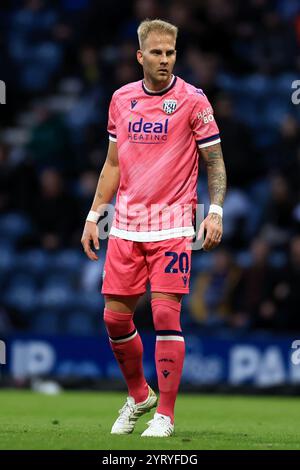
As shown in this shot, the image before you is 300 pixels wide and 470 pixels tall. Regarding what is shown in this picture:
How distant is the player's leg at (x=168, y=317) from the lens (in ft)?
24.2

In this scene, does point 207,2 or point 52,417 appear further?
point 207,2

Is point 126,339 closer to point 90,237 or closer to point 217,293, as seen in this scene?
point 90,237

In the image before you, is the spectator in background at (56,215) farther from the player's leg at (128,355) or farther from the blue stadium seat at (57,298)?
the player's leg at (128,355)

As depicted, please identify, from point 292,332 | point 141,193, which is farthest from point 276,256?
point 141,193

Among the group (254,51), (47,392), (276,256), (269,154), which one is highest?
(254,51)

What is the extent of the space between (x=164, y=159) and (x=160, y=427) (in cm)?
161

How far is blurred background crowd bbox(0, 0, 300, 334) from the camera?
14.1m

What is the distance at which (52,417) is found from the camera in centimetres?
976

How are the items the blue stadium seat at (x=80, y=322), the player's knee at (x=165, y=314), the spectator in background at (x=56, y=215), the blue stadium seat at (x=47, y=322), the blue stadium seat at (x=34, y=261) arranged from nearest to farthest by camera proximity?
the player's knee at (x=165, y=314) < the blue stadium seat at (x=80, y=322) < the blue stadium seat at (x=47, y=322) < the spectator in background at (x=56, y=215) < the blue stadium seat at (x=34, y=261)

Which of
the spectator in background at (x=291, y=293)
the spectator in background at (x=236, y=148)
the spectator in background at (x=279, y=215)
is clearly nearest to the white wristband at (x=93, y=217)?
the spectator in background at (x=291, y=293)

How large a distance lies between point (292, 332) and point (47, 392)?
2787 millimetres

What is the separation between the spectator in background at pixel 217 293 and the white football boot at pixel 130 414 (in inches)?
244

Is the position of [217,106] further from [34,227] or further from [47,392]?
[47,392]
